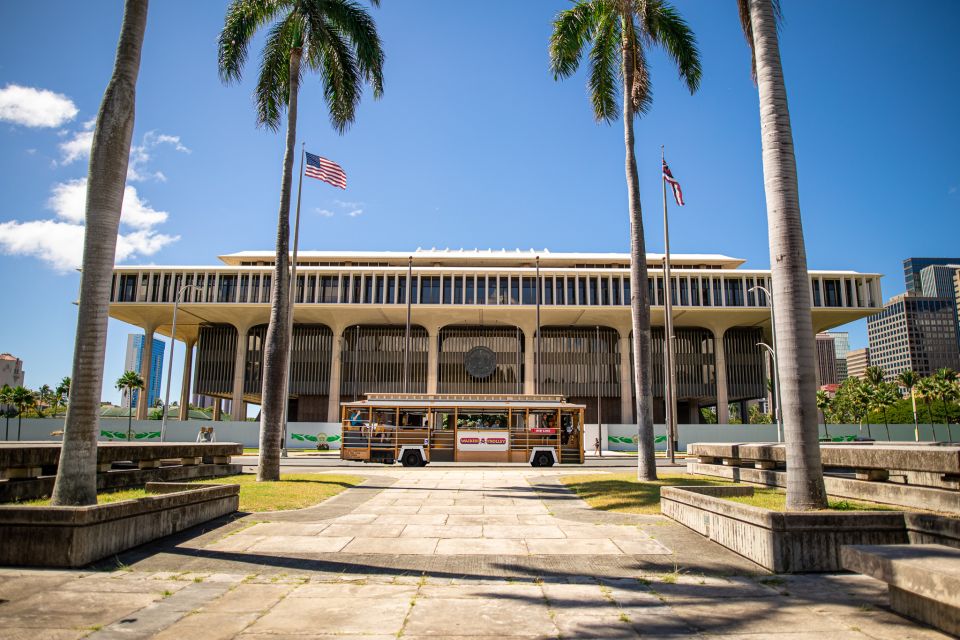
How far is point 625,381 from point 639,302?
137 ft

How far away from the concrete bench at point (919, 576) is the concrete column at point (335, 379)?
178 ft

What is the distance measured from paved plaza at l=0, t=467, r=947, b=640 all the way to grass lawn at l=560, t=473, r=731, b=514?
7.16 ft

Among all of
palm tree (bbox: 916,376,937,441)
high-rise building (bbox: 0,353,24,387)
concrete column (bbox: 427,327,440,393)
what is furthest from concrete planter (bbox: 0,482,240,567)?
high-rise building (bbox: 0,353,24,387)

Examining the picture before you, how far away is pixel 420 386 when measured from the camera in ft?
200

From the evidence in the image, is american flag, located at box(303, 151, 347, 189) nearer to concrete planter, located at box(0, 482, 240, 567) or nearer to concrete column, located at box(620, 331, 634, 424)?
concrete planter, located at box(0, 482, 240, 567)

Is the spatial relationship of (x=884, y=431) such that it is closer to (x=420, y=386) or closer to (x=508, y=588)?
(x=420, y=386)

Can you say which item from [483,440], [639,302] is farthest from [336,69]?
[483,440]

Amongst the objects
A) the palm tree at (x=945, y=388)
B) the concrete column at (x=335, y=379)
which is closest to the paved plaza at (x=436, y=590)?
the concrete column at (x=335, y=379)

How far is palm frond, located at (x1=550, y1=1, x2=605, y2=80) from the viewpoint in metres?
20.1

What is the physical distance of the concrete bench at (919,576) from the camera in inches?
185

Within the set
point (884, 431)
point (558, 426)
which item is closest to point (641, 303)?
point (558, 426)

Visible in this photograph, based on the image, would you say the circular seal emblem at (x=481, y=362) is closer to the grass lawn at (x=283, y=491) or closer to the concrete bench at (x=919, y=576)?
the grass lawn at (x=283, y=491)

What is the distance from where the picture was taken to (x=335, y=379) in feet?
194

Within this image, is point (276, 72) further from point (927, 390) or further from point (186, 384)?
point (927, 390)
